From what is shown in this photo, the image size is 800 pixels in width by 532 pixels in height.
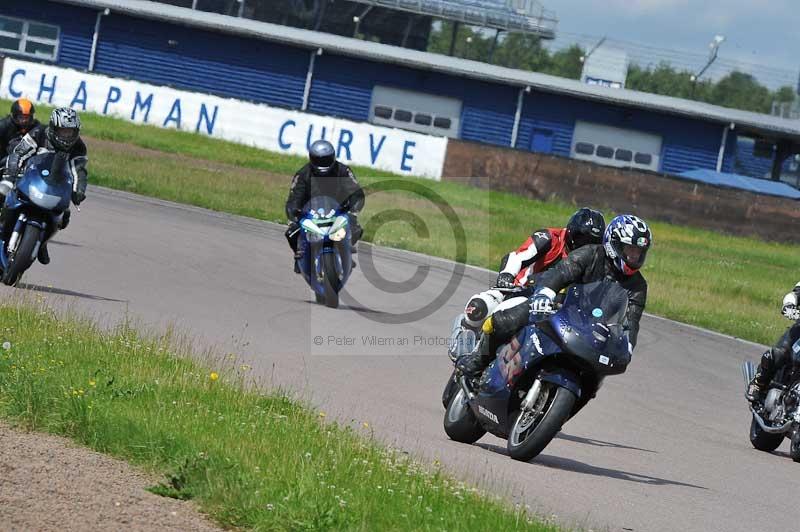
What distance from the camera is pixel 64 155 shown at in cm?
1310

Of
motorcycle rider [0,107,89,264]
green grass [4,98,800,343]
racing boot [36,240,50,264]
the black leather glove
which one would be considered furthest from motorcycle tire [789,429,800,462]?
green grass [4,98,800,343]

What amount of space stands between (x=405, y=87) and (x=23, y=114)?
120ft

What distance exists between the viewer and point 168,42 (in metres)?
50.9

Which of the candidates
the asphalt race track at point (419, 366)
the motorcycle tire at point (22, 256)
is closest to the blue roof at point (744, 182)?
the asphalt race track at point (419, 366)

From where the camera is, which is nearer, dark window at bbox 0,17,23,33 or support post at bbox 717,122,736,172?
support post at bbox 717,122,736,172

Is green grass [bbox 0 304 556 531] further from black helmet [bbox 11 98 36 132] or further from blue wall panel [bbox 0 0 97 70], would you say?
blue wall panel [bbox 0 0 97 70]

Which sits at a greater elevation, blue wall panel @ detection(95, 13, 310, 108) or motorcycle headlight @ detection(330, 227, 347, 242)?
blue wall panel @ detection(95, 13, 310, 108)

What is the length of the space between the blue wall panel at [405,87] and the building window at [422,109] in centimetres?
19

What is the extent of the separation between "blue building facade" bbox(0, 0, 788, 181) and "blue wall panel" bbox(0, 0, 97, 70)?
0.04 metres

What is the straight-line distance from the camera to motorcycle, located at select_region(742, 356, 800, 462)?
1116 centimetres

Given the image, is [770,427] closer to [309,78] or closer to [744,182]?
[744,182]

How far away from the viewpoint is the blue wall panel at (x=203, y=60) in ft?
165

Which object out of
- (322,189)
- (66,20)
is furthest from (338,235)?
(66,20)

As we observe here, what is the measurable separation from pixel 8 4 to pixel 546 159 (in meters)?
26.7
